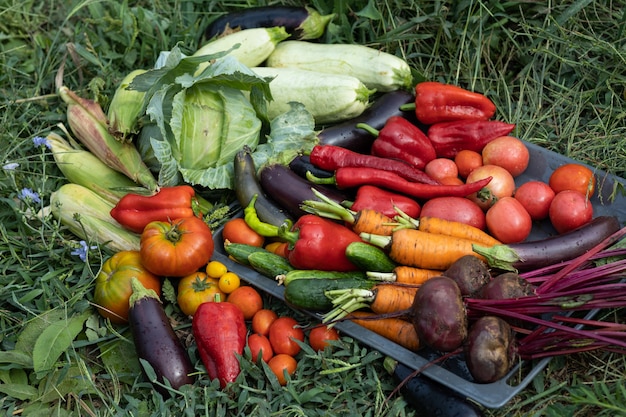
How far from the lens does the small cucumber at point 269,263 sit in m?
3.02

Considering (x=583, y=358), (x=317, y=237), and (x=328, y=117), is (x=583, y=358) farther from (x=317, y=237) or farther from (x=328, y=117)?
(x=328, y=117)

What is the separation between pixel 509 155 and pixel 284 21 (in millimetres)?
1601

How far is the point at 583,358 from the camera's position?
2.72 metres

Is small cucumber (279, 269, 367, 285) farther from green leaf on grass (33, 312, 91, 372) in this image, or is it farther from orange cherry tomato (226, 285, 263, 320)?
green leaf on grass (33, 312, 91, 372)

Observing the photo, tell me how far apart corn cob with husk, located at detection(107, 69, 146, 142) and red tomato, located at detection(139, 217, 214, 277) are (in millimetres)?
709

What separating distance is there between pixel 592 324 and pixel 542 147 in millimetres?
1283

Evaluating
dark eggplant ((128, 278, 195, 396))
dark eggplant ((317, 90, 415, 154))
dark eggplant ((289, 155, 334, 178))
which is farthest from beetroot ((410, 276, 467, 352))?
dark eggplant ((317, 90, 415, 154))

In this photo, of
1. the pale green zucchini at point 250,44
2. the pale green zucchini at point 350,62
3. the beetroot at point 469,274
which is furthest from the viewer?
the pale green zucchini at point 250,44

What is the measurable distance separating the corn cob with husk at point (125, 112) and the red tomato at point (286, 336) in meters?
1.40

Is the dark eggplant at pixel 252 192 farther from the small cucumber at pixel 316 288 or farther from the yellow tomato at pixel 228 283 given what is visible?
the small cucumber at pixel 316 288

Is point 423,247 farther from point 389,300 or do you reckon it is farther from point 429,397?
point 429,397

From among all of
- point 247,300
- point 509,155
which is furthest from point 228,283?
point 509,155

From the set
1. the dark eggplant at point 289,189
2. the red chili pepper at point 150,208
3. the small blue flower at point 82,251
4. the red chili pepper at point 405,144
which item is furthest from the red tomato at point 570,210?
the small blue flower at point 82,251

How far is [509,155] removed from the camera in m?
3.33
